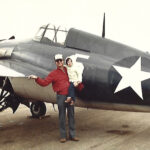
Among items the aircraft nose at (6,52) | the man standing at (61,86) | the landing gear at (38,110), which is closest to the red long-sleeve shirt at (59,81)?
the man standing at (61,86)

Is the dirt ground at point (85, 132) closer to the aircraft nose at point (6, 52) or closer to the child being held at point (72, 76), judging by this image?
the child being held at point (72, 76)

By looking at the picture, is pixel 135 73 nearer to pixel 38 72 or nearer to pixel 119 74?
pixel 119 74

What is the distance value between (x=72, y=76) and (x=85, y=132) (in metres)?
1.68

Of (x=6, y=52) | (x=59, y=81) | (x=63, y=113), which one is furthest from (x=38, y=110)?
(x=59, y=81)

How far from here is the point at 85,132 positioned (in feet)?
23.6

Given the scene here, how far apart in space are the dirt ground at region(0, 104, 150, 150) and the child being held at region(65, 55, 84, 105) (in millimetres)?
980

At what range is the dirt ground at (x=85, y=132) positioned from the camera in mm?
6027

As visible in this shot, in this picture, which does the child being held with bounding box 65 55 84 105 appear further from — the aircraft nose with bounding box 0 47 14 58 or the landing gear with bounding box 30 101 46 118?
the landing gear with bounding box 30 101 46 118

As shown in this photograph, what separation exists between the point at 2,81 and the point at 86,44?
255cm

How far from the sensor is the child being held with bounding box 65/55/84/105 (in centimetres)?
621

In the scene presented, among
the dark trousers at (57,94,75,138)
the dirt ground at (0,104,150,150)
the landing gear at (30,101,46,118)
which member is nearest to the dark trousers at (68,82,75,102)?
the dark trousers at (57,94,75,138)

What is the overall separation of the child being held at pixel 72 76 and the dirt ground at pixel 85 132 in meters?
0.98

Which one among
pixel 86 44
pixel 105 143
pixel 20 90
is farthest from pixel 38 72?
pixel 105 143

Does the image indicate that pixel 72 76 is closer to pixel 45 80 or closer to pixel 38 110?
pixel 45 80
